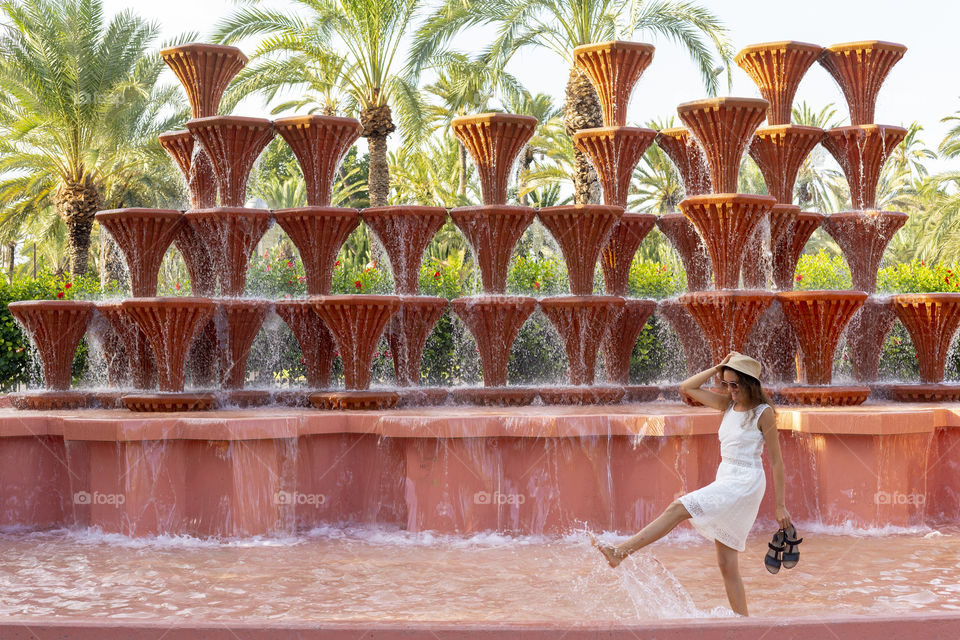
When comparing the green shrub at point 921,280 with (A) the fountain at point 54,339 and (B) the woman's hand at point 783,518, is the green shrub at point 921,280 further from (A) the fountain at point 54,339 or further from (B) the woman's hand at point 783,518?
(A) the fountain at point 54,339

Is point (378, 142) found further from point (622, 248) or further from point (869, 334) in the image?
point (869, 334)

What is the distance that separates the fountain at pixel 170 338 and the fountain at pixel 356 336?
3.51 ft

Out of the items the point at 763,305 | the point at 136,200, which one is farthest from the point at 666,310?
the point at 136,200

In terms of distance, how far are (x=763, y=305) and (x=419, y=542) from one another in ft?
13.6

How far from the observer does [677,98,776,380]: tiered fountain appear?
9.41 metres

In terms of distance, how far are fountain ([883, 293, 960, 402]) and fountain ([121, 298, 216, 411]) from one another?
704cm

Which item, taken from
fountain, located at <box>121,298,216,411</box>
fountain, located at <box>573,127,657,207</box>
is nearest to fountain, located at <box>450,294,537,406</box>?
fountain, located at <box>573,127,657,207</box>

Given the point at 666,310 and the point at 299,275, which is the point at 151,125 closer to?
the point at 299,275

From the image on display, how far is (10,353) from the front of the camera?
13938 millimetres

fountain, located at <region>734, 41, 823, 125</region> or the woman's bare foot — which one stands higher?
fountain, located at <region>734, 41, 823, 125</region>

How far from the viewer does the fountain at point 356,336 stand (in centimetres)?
921

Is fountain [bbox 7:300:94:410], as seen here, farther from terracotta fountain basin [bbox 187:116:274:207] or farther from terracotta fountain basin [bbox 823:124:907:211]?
terracotta fountain basin [bbox 823:124:907:211]

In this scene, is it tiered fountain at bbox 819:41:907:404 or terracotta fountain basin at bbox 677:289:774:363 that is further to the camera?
tiered fountain at bbox 819:41:907:404

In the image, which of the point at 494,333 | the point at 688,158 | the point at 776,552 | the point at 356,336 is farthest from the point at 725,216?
the point at 776,552
